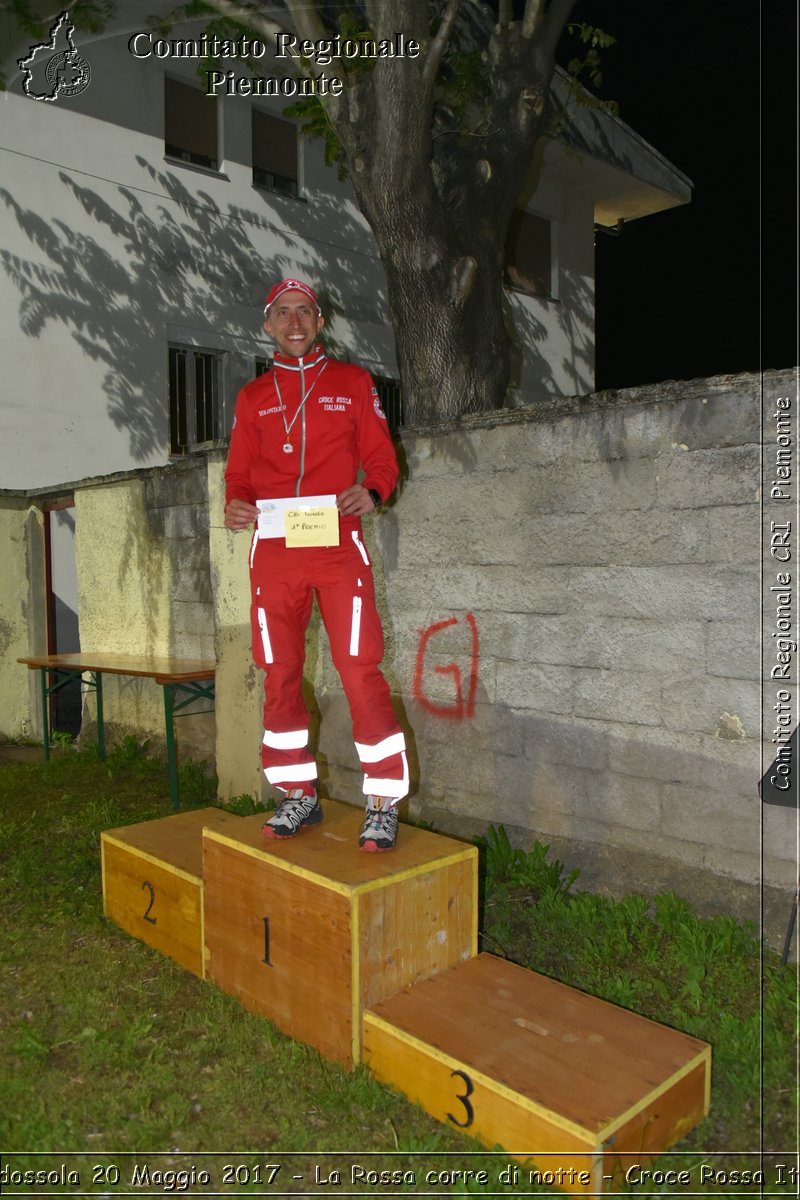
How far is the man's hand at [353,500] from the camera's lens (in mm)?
3232

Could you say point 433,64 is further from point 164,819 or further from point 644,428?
point 164,819

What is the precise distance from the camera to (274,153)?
458 inches

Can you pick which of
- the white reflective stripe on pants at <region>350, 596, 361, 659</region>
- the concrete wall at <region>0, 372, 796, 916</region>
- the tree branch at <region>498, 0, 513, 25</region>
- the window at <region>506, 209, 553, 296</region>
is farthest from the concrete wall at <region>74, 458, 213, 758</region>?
the window at <region>506, 209, 553, 296</region>

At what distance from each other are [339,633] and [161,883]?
1348mm

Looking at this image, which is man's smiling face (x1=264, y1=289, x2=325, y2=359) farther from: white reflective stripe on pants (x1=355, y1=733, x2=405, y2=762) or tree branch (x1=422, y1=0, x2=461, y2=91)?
tree branch (x1=422, y1=0, x2=461, y2=91)

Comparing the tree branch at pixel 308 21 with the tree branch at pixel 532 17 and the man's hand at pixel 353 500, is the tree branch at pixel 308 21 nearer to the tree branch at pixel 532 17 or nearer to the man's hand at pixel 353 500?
the tree branch at pixel 532 17

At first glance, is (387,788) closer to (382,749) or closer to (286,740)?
(382,749)

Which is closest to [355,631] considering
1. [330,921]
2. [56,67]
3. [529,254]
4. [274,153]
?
[330,921]

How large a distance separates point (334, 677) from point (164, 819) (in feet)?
3.94

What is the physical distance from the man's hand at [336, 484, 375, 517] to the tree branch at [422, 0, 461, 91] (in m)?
3.29

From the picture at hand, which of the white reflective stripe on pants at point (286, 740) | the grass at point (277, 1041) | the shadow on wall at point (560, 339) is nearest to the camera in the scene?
the grass at point (277, 1041)

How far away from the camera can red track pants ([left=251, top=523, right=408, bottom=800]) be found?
329 cm

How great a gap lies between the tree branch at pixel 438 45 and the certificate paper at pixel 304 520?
3337mm

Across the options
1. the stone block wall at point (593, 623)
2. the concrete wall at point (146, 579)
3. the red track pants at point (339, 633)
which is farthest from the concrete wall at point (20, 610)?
the red track pants at point (339, 633)
